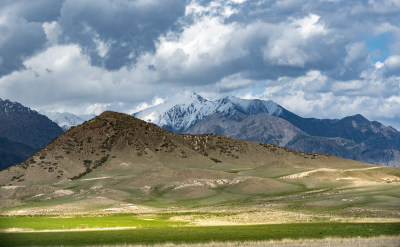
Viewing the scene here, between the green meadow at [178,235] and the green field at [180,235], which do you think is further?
the green field at [180,235]

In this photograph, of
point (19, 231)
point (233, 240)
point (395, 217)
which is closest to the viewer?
point (233, 240)

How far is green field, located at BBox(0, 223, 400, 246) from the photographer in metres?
81.6

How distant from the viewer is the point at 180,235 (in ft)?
294

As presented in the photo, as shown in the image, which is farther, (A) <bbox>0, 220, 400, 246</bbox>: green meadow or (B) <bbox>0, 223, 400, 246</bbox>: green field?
(B) <bbox>0, 223, 400, 246</bbox>: green field

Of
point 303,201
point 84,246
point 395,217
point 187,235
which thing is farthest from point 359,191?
point 84,246

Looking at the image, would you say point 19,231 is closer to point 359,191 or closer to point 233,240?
point 233,240

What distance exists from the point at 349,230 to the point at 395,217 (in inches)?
1587

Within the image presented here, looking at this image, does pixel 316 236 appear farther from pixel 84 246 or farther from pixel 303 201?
pixel 303 201

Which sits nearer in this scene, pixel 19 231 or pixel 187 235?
pixel 187 235

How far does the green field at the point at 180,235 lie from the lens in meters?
81.6

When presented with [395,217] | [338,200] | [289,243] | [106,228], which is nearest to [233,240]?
[289,243]

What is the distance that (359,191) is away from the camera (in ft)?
611

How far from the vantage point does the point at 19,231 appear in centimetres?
9975

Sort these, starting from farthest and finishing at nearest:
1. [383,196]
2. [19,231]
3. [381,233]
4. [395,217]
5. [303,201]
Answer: [303,201] → [383,196] → [395,217] → [19,231] → [381,233]
